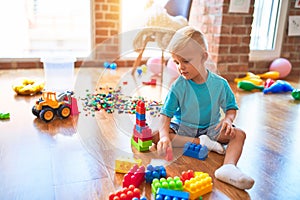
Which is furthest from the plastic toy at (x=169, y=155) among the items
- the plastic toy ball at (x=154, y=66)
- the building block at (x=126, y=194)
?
the plastic toy ball at (x=154, y=66)

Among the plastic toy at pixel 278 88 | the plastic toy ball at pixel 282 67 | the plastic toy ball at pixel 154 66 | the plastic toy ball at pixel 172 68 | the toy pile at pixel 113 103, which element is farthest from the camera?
the plastic toy ball at pixel 282 67

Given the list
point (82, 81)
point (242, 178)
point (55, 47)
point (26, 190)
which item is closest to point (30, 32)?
point (55, 47)

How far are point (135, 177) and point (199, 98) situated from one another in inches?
13.3

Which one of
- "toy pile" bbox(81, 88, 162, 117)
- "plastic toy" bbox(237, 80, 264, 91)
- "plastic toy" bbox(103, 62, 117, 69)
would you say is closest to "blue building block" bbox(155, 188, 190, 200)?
"toy pile" bbox(81, 88, 162, 117)

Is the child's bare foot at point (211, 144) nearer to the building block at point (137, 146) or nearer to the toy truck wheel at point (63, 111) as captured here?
the building block at point (137, 146)

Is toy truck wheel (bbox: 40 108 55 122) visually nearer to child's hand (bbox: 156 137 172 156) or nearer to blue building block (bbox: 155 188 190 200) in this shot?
child's hand (bbox: 156 137 172 156)

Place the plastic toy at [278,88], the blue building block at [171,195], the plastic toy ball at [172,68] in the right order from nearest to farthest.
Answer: the blue building block at [171,195], the plastic toy at [278,88], the plastic toy ball at [172,68]

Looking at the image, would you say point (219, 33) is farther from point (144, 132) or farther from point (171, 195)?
point (171, 195)

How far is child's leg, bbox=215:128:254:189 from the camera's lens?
2.52ft

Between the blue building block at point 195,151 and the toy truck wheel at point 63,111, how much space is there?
22.3 inches

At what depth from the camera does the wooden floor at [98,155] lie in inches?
30.0

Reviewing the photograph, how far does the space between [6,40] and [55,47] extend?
49cm

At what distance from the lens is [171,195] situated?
682 millimetres

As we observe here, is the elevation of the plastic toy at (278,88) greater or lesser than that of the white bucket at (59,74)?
lesser
